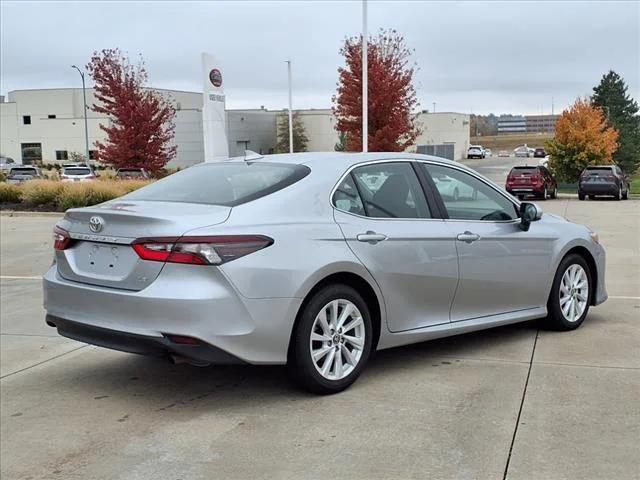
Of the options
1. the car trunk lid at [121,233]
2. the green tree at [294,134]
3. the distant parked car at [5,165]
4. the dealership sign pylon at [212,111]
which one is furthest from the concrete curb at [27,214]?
the green tree at [294,134]

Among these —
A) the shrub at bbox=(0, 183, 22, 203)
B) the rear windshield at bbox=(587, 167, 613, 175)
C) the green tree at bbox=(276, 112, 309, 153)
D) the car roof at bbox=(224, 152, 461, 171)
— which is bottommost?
the shrub at bbox=(0, 183, 22, 203)

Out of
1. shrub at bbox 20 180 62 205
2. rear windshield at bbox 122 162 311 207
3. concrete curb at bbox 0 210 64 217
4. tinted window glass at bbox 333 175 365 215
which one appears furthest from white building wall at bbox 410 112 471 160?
tinted window glass at bbox 333 175 365 215

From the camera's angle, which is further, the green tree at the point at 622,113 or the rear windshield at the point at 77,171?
the green tree at the point at 622,113

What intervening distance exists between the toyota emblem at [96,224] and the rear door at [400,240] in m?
1.50

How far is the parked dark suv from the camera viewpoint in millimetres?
30953

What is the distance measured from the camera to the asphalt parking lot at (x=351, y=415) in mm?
3705

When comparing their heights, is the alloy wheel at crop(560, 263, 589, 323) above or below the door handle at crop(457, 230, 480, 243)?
below

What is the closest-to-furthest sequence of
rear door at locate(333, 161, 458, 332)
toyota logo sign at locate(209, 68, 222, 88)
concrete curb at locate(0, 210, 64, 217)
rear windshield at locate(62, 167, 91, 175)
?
1. rear door at locate(333, 161, 458, 332)
2. concrete curb at locate(0, 210, 64, 217)
3. toyota logo sign at locate(209, 68, 222, 88)
4. rear windshield at locate(62, 167, 91, 175)

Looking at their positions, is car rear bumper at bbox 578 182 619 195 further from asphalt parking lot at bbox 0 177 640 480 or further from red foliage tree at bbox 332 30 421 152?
asphalt parking lot at bbox 0 177 640 480

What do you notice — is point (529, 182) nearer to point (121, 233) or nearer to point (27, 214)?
point (27, 214)

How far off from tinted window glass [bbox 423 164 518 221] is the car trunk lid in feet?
6.32

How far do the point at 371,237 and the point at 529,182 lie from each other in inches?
1111

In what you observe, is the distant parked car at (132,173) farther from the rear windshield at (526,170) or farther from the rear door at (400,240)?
the rear door at (400,240)

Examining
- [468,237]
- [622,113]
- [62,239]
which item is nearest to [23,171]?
[62,239]
